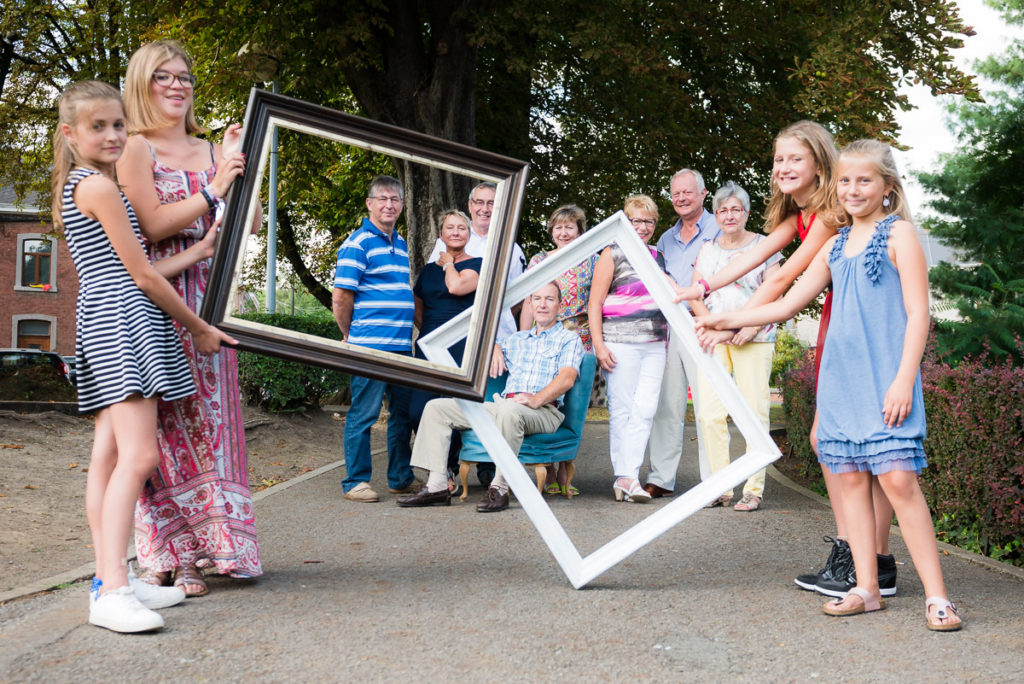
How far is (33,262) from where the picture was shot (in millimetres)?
45094

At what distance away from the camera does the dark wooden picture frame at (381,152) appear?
417 centimetres

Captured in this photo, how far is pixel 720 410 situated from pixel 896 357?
9.58ft

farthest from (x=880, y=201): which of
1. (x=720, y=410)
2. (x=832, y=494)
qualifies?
(x=720, y=410)

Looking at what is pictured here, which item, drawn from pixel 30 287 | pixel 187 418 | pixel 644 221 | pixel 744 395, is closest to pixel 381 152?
pixel 187 418

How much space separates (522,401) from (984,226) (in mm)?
6404

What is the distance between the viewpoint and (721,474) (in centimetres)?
466

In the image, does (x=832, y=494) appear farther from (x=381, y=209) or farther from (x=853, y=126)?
(x=853, y=126)

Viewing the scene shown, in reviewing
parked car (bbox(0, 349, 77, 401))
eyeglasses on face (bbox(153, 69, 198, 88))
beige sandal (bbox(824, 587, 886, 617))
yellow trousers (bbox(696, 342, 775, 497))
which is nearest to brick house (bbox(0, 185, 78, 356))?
parked car (bbox(0, 349, 77, 401))

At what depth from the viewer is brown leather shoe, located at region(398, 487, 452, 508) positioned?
7.05 metres

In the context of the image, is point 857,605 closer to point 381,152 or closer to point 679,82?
point 381,152

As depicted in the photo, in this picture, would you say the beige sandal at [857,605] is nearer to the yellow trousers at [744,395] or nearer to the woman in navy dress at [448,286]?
the yellow trousers at [744,395]

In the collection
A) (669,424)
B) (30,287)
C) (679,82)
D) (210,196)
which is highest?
(679,82)

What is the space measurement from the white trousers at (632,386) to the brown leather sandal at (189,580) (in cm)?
348

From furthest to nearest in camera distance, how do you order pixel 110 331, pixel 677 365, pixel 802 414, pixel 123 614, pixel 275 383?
pixel 275 383, pixel 802 414, pixel 677 365, pixel 110 331, pixel 123 614
